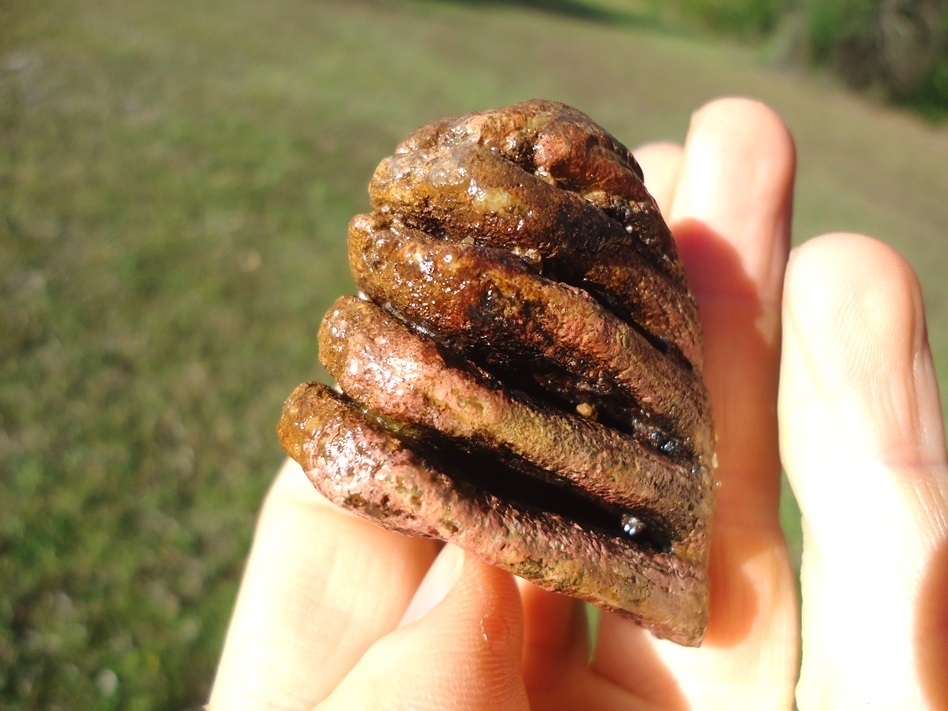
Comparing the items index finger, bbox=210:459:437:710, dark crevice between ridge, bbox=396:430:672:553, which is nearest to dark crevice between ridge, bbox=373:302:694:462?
dark crevice between ridge, bbox=396:430:672:553

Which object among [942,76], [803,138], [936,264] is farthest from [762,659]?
[942,76]

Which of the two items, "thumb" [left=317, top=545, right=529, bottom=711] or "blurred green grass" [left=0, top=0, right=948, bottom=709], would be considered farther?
"blurred green grass" [left=0, top=0, right=948, bottom=709]

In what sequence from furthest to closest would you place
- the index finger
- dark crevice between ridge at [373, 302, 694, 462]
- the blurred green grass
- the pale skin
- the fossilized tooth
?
1. the blurred green grass
2. the index finger
3. the pale skin
4. dark crevice between ridge at [373, 302, 694, 462]
5. the fossilized tooth

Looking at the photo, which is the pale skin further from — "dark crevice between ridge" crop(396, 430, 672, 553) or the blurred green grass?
the blurred green grass

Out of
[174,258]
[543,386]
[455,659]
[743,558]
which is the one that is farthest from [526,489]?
[174,258]

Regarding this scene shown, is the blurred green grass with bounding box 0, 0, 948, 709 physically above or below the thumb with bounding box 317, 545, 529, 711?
below

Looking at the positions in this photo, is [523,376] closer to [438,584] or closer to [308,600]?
[438,584]

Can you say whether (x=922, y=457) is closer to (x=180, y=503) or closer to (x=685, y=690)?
(x=685, y=690)

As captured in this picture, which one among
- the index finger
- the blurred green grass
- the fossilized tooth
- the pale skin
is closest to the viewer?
the fossilized tooth
